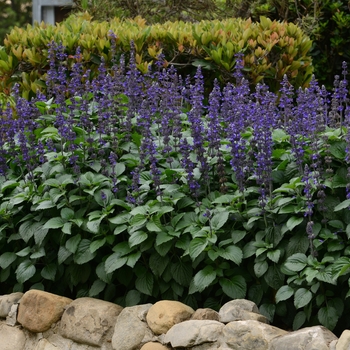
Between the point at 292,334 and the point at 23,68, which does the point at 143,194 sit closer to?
the point at 292,334

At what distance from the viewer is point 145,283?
3.98 m

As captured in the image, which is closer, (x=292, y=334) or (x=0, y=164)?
(x=292, y=334)

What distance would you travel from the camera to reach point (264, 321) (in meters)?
3.57

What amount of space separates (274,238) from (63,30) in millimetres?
3688

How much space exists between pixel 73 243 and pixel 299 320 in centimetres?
138

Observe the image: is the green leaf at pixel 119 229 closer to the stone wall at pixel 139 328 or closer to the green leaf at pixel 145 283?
the green leaf at pixel 145 283

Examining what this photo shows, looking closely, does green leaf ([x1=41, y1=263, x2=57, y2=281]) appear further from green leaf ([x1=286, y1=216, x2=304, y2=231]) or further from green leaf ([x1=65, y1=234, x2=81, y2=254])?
green leaf ([x1=286, y1=216, x2=304, y2=231])

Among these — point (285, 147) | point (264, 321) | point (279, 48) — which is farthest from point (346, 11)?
point (264, 321)

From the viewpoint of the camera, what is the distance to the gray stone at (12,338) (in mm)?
4273

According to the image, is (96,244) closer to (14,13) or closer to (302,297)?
(302,297)

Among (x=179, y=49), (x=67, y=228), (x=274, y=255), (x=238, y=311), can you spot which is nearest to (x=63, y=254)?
(x=67, y=228)

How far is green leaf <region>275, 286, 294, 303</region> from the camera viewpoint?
3556mm

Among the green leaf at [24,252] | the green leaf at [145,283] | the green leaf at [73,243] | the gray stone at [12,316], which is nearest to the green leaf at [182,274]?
the green leaf at [145,283]

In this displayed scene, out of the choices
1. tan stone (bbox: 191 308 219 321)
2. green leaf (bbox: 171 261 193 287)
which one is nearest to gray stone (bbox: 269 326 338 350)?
tan stone (bbox: 191 308 219 321)
